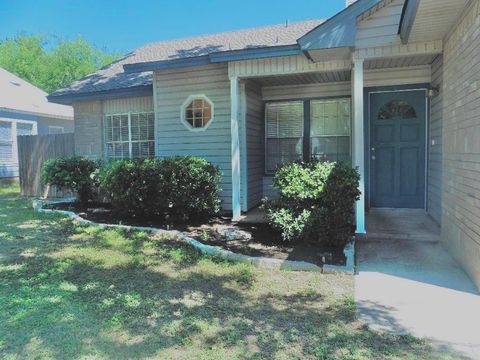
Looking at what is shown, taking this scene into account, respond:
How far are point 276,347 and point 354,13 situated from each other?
15.8 ft

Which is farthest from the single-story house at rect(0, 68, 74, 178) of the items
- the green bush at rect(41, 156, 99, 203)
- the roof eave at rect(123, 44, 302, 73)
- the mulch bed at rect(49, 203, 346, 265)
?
the mulch bed at rect(49, 203, 346, 265)

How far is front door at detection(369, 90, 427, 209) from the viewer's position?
23.9ft

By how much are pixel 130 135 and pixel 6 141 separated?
8152 millimetres

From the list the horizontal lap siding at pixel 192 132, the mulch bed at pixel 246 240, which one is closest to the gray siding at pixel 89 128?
the mulch bed at pixel 246 240

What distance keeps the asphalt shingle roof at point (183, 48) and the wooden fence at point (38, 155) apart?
1.53 meters

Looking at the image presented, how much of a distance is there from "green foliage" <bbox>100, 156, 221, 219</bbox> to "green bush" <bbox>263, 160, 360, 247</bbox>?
203cm

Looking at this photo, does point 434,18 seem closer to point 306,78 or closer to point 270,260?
point 306,78

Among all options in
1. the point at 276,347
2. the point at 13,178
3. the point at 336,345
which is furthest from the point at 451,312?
the point at 13,178

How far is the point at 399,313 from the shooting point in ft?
11.5

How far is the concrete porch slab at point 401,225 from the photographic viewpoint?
586 cm

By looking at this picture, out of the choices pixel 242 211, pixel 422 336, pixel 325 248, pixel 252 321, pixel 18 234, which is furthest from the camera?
pixel 242 211

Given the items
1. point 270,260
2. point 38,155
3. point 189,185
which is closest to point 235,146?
point 189,185

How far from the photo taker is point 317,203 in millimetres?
5555

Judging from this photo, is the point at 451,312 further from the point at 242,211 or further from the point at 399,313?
the point at 242,211
